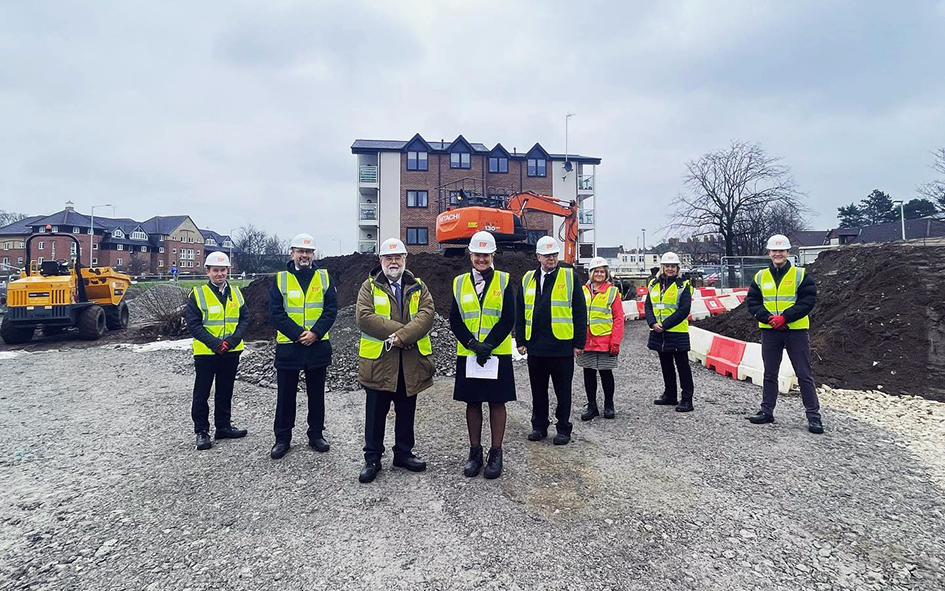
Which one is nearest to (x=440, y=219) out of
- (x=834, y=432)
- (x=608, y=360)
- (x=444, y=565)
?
(x=608, y=360)

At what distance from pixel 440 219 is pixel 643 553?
15.0 metres

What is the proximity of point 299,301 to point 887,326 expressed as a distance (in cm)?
929

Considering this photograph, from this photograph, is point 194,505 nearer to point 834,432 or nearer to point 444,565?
point 444,565

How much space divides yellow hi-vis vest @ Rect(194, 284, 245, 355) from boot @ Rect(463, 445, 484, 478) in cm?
288

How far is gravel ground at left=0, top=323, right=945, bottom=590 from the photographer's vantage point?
3.02 m

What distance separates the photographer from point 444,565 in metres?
3.09

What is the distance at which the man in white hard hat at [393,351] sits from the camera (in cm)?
434

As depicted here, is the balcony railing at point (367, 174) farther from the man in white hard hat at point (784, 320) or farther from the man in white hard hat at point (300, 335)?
the man in white hard hat at point (784, 320)

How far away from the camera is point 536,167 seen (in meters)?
40.9

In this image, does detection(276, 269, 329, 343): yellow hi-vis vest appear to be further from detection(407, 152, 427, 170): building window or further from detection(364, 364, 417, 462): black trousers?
detection(407, 152, 427, 170): building window

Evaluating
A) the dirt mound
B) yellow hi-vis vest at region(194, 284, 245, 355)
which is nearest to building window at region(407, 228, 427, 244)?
the dirt mound

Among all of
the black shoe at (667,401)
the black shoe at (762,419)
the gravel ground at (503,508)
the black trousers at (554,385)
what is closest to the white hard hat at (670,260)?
the black shoe at (667,401)

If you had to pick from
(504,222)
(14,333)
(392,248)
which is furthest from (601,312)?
(14,333)

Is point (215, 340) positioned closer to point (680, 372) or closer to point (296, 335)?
point (296, 335)
